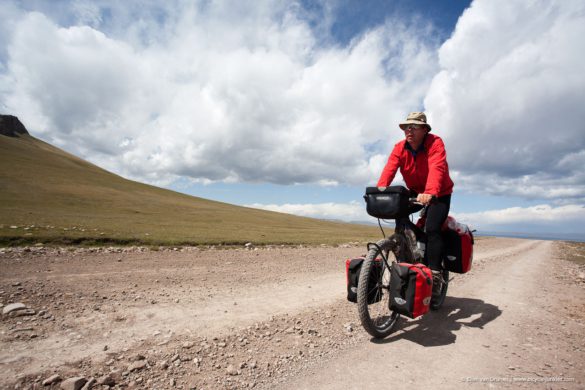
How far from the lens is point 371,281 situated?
446 cm

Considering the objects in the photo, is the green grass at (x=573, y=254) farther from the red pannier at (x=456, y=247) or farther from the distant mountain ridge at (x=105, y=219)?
the red pannier at (x=456, y=247)

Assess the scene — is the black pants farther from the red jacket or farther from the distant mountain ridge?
the distant mountain ridge

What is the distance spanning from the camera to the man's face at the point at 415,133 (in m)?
4.86

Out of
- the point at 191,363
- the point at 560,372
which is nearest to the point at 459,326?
the point at 560,372

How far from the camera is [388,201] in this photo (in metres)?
4.49

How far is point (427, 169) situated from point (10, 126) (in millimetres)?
226943

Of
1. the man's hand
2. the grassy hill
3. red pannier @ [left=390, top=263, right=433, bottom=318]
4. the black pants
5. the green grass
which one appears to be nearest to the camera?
red pannier @ [left=390, top=263, right=433, bottom=318]

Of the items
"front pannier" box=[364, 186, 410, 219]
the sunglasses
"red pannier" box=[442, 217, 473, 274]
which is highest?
the sunglasses

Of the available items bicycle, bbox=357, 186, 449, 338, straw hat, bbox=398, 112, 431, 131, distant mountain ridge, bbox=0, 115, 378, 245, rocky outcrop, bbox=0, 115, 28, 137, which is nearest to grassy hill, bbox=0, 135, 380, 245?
distant mountain ridge, bbox=0, 115, 378, 245

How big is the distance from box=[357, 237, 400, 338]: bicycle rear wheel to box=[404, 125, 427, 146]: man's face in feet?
5.85

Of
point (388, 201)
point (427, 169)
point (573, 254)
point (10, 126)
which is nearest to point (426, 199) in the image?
point (388, 201)

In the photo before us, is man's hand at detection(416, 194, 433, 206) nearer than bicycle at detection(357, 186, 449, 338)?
No

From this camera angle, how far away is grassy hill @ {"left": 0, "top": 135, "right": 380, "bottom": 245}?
1873 centimetres

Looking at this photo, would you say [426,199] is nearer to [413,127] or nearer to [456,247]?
[413,127]
